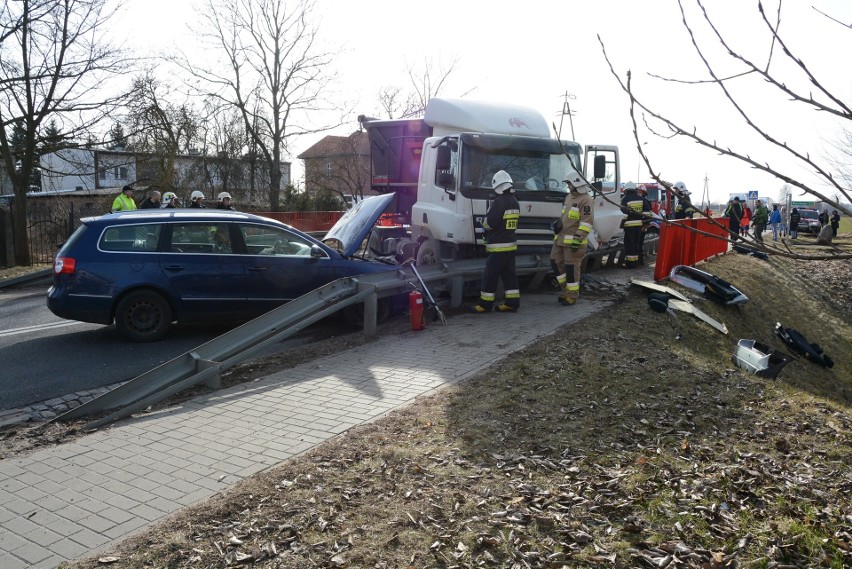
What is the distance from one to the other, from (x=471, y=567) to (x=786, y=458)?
2670 mm

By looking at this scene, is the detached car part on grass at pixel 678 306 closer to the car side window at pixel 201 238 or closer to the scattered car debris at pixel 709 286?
the scattered car debris at pixel 709 286

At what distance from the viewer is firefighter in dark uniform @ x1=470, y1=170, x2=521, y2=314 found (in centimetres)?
987

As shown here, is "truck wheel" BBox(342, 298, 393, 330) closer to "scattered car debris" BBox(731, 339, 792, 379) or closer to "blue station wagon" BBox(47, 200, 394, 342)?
"blue station wagon" BBox(47, 200, 394, 342)

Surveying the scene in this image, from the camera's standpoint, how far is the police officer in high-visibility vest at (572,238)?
10.4 m

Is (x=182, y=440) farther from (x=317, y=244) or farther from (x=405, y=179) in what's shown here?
(x=405, y=179)

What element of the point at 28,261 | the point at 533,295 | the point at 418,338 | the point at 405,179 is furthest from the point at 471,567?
the point at 28,261

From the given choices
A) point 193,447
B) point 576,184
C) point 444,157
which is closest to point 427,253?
point 444,157

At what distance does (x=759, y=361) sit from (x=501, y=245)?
12.3ft

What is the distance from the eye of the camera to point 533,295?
12055 millimetres

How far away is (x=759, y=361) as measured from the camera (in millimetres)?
8484

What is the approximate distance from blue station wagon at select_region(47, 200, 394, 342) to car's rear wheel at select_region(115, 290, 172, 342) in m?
0.01

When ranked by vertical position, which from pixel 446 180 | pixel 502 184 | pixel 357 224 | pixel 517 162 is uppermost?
pixel 517 162

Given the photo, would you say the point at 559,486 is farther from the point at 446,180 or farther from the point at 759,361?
the point at 446,180

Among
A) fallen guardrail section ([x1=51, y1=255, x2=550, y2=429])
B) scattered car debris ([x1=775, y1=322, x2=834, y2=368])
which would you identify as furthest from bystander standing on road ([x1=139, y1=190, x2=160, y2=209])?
scattered car debris ([x1=775, y1=322, x2=834, y2=368])
